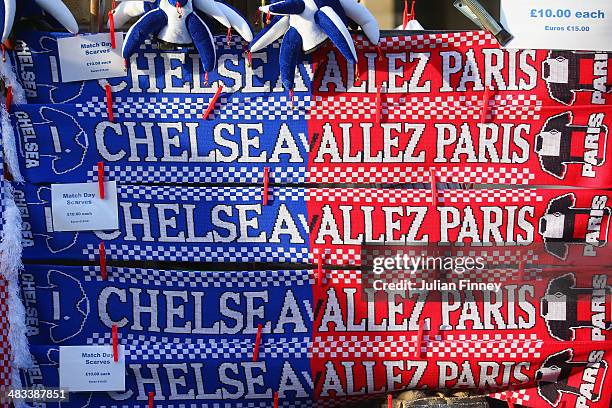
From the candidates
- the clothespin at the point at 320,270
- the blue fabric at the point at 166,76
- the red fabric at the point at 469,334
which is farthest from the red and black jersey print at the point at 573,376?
the blue fabric at the point at 166,76

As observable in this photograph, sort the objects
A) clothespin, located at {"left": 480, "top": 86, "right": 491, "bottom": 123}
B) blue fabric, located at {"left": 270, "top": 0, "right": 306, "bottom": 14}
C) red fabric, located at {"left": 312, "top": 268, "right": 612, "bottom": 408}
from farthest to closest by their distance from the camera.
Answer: red fabric, located at {"left": 312, "top": 268, "right": 612, "bottom": 408}
clothespin, located at {"left": 480, "top": 86, "right": 491, "bottom": 123}
blue fabric, located at {"left": 270, "top": 0, "right": 306, "bottom": 14}

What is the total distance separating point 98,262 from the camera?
105 inches

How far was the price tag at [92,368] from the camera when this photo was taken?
2.64 meters

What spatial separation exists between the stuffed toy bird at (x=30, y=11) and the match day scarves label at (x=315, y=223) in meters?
0.62

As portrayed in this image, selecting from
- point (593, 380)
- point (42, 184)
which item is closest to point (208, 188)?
point (42, 184)

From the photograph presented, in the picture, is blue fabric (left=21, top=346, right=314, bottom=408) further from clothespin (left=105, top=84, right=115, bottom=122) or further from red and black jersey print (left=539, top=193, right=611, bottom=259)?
red and black jersey print (left=539, top=193, right=611, bottom=259)

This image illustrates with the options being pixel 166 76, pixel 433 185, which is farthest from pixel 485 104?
pixel 166 76

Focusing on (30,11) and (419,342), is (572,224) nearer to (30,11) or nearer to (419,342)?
(419,342)

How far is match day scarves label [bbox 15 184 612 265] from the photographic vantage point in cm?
256

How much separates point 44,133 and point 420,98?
1460mm

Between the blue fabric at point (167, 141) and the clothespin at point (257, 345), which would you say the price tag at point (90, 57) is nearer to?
the blue fabric at point (167, 141)

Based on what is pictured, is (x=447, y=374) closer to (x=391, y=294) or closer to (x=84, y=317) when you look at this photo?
(x=391, y=294)

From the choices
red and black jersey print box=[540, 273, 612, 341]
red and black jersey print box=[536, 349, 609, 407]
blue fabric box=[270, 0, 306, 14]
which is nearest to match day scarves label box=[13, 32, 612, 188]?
blue fabric box=[270, 0, 306, 14]

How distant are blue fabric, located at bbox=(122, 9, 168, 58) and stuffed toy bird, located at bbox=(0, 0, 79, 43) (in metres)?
0.27
